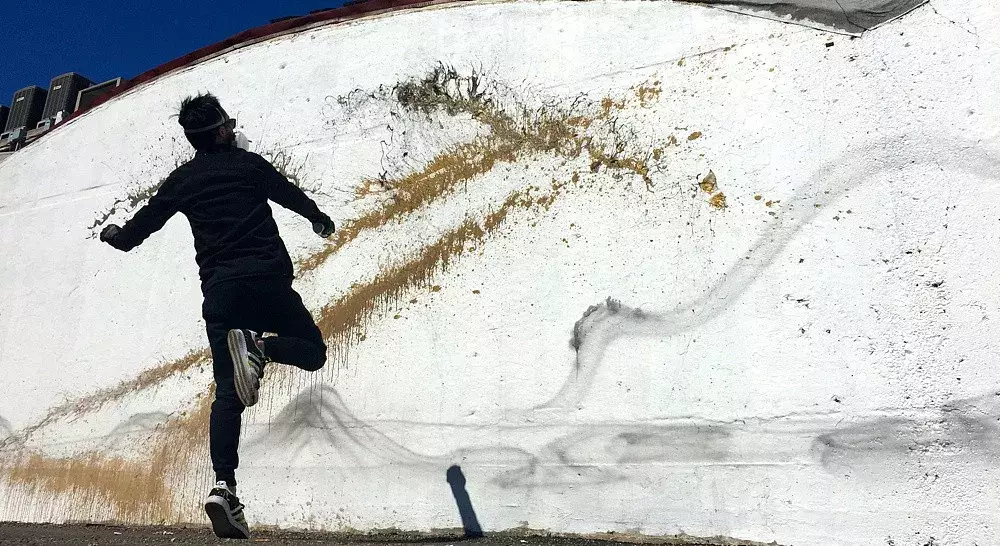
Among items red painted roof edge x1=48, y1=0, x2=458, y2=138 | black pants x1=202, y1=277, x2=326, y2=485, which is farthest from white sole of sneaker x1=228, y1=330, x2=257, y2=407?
red painted roof edge x1=48, y1=0, x2=458, y2=138

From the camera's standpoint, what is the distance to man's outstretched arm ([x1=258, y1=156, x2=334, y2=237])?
4.09 meters

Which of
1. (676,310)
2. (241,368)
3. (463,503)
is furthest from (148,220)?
(676,310)

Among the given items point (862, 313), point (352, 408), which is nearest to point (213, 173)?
point (352, 408)

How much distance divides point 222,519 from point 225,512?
0.05 m

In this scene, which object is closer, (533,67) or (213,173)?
(213,173)

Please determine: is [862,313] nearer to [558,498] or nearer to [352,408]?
[558,498]

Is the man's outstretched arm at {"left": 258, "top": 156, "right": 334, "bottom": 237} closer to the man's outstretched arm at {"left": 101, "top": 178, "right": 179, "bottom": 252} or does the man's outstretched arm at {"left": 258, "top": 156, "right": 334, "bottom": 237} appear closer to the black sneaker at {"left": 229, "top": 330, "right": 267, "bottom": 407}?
the man's outstretched arm at {"left": 101, "top": 178, "right": 179, "bottom": 252}

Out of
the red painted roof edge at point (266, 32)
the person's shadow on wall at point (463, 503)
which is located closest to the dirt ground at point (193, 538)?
the person's shadow on wall at point (463, 503)

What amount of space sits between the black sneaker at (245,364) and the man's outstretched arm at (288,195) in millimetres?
1002

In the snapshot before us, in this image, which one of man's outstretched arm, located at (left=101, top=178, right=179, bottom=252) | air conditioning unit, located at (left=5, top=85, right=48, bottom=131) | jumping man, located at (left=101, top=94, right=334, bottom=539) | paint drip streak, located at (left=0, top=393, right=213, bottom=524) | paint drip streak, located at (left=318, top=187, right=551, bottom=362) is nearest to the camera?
jumping man, located at (left=101, top=94, right=334, bottom=539)

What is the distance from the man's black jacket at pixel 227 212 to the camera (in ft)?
12.4

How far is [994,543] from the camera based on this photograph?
2920 millimetres

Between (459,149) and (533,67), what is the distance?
76 centimetres

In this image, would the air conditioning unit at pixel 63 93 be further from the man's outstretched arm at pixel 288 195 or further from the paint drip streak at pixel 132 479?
the man's outstretched arm at pixel 288 195
